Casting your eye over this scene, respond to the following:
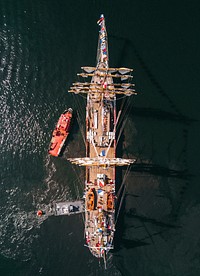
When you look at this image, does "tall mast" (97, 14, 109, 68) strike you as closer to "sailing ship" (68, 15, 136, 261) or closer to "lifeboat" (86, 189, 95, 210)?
"sailing ship" (68, 15, 136, 261)

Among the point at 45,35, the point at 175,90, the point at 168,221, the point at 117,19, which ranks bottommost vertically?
the point at 168,221

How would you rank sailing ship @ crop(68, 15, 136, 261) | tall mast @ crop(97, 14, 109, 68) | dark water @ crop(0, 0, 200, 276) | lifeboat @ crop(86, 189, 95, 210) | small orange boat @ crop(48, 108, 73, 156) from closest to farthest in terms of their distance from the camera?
lifeboat @ crop(86, 189, 95, 210) → sailing ship @ crop(68, 15, 136, 261) → dark water @ crop(0, 0, 200, 276) → small orange boat @ crop(48, 108, 73, 156) → tall mast @ crop(97, 14, 109, 68)

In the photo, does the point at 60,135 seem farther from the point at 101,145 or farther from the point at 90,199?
the point at 90,199

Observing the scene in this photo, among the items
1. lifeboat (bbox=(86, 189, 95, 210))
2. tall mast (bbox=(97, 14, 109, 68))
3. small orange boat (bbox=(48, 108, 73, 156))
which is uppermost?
tall mast (bbox=(97, 14, 109, 68))

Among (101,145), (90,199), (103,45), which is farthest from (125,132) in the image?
(103,45)

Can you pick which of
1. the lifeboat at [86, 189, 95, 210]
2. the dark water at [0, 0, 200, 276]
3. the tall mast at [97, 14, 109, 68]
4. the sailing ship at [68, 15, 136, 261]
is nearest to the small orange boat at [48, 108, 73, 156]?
the dark water at [0, 0, 200, 276]

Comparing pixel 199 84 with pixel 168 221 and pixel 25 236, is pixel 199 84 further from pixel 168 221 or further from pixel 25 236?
pixel 25 236

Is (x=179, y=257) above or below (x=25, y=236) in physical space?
below

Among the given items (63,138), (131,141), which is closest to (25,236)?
(63,138)
